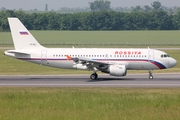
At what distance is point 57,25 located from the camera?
7495 inches

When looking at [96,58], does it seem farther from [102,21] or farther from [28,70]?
[102,21]

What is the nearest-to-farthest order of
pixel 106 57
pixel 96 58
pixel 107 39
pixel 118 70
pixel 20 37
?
pixel 118 70, pixel 106 57, pixel 96 58, pixel 20 37, pixel 107 39

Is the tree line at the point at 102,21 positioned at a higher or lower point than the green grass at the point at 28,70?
higher

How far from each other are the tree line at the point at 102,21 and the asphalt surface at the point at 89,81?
135m

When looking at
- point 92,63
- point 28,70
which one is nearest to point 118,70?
Result: point 92,63

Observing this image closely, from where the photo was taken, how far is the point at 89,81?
152 feet

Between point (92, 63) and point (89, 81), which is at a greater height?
point (92, 63)

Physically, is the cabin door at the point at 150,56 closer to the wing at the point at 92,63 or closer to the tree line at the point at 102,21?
the wing at the point at 92,63
